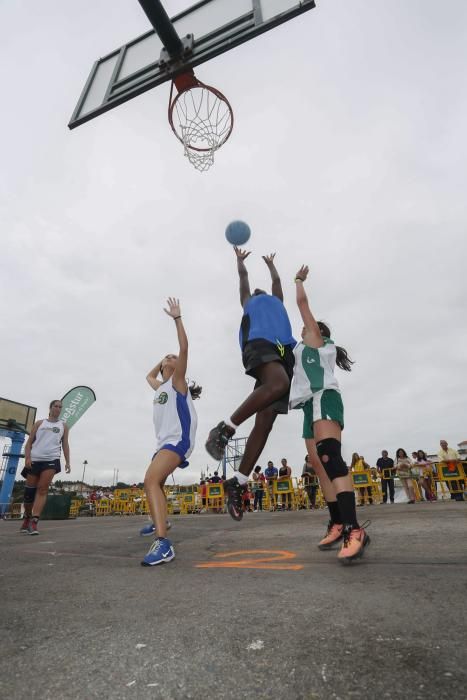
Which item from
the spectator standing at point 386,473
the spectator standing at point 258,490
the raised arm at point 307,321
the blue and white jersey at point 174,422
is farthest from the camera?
the spectator standing at point 258,490

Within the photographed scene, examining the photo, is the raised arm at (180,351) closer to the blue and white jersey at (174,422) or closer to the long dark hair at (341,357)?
the blue and white jersey at (174,422)

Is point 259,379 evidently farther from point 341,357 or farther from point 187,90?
point 187,90

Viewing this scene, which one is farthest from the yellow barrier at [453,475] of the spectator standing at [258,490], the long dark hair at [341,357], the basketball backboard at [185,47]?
the basketball backboard at [185,47]

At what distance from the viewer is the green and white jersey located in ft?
9.93

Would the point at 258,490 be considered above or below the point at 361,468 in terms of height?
below

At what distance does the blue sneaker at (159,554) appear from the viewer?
268 centimetres

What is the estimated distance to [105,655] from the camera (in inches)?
45.3

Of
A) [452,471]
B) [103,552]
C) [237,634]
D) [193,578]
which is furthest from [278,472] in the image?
[237,634]

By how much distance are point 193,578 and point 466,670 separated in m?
1.49

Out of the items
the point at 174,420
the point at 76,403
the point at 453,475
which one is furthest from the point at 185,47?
the point at 76,403

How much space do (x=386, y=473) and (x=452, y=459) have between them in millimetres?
2051

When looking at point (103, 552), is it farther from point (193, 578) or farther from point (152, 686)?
point (152, 686)

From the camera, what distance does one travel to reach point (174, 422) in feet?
11.4

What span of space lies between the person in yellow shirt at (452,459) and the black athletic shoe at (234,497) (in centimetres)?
1090
